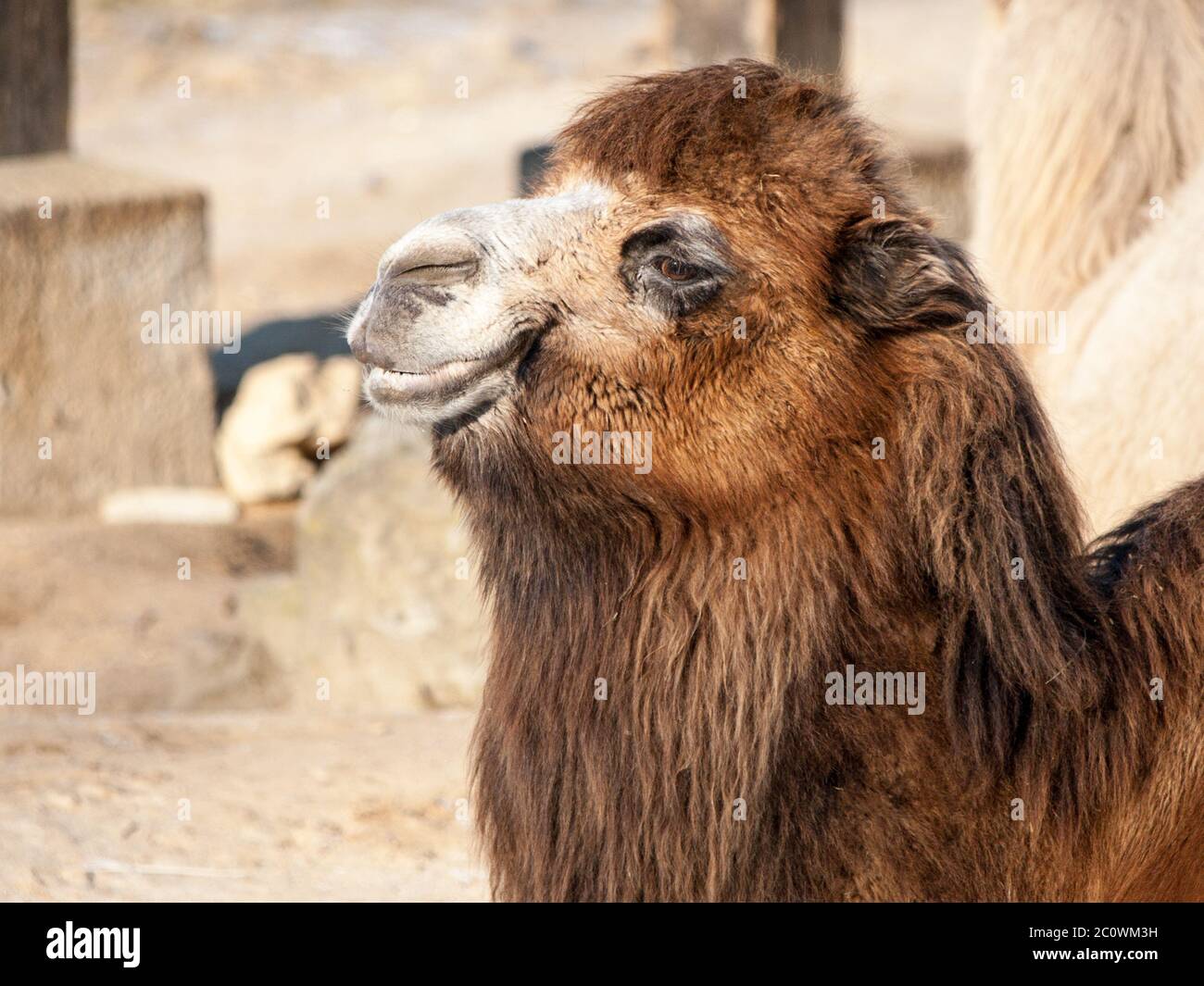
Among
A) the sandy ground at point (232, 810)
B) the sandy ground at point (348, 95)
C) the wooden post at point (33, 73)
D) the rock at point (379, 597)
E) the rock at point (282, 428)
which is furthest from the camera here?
the sandy ground at point (348, 95)

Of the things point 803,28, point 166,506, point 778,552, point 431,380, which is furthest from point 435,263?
point 803,28

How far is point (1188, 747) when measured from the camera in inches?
102

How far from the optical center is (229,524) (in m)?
8.27

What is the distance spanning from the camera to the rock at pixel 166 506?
→ 8.22 meters

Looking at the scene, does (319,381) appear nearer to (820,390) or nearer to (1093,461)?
(1093,461)

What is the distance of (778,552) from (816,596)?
94 mm

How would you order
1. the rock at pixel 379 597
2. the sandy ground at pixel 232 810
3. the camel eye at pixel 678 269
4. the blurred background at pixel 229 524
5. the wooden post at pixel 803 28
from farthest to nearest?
1. the wooden post at pixel 803 28
2. the rock at pixel 379 597
3. the blurred background at pixel 229 524
4. the sandy ground at pixel 232 810
5. the camel eye at pixel 678 269

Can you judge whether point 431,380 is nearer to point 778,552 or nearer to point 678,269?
point 678,269

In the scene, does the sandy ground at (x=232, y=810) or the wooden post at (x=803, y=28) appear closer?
the sandy ground at (x=232, y=810)

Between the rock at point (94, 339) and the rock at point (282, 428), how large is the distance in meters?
0.17

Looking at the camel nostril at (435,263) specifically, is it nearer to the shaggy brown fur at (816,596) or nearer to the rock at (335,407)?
the shaggy brown fur at (816,596)

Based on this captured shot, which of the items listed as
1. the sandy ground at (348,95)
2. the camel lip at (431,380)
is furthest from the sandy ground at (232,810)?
the sandy ground at (348,95)
